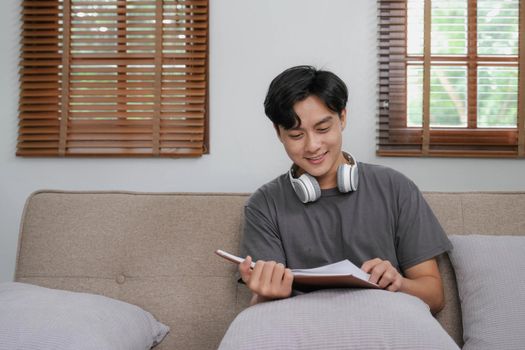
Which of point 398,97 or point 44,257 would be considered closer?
point 44,257

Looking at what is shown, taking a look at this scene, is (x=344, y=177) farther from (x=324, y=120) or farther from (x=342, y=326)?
(x=342, y=326)

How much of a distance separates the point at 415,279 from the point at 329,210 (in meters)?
0.31

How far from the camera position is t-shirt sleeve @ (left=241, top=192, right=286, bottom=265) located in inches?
60.5

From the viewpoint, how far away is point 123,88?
2379 millimetres

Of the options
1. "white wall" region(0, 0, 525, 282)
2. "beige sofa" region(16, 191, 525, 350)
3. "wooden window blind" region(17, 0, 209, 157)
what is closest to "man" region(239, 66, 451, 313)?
"beige sofa" region(16, 191, 525, 350)

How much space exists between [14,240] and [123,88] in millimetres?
861

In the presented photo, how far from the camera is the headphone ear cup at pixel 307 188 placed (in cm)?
152

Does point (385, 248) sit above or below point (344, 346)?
above

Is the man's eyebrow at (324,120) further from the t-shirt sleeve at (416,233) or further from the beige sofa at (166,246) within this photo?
the beige sofa at (166,246)

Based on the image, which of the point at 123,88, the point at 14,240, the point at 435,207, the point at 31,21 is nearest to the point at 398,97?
the point at 435,207

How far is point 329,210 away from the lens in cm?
157

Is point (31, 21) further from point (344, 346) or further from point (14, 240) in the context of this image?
point (344, 346)

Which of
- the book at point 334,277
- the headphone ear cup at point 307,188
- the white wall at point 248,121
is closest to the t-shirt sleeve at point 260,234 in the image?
the headphone ear cup at point 307,188

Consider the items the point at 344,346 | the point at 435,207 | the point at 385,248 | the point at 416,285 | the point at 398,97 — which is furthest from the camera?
the point at 398,97
